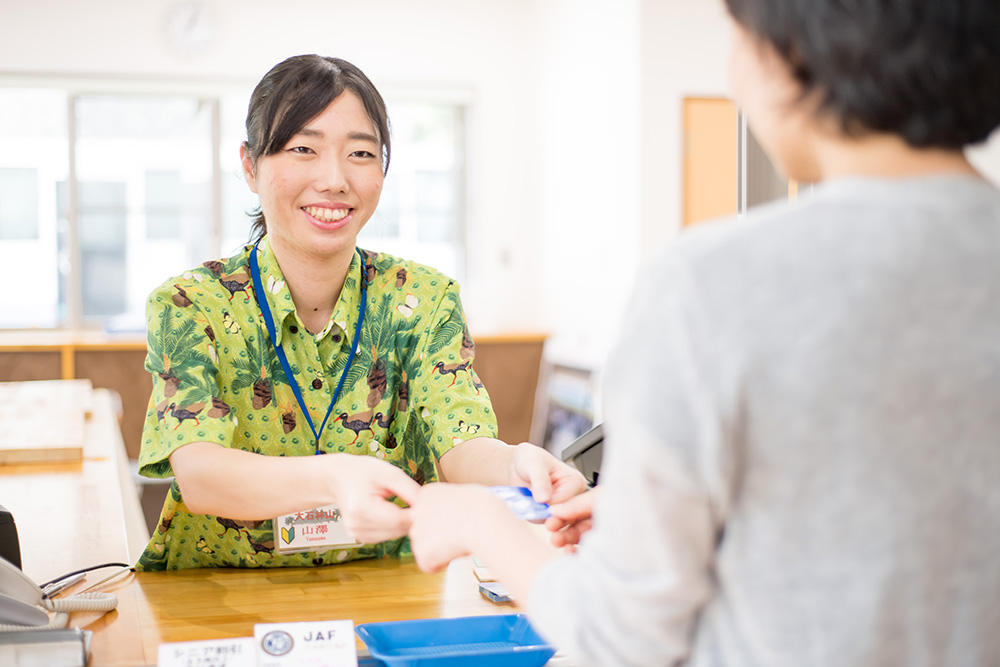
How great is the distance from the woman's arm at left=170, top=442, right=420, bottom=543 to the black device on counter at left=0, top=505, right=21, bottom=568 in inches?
10.3

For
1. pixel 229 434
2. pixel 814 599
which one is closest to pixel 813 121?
pixel 814 599

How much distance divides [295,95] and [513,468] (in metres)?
0.69

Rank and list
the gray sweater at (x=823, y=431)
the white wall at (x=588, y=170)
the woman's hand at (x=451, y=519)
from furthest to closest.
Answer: the white wall at (x=588, y=170), the woman's hand at (x=451, y=519), the gray sweater at (x=823, y=431)

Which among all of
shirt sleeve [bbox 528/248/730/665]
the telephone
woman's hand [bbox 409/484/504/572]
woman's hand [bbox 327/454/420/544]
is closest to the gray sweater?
shirt sleeve [bbox 528/248/730/665]

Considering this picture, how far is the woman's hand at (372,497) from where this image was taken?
1.09m

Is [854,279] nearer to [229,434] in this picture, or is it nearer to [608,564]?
[608,564]

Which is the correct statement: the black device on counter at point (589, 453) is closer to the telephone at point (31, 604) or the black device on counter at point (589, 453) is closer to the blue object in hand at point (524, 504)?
the blue object in hand at point (524, 504)

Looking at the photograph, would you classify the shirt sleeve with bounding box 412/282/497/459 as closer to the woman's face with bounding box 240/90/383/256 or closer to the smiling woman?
the smiling woman

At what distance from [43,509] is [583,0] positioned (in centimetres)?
488

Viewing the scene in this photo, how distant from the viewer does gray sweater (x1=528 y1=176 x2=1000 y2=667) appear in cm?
61

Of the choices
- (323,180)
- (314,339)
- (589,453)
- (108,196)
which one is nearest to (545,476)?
(589,453)

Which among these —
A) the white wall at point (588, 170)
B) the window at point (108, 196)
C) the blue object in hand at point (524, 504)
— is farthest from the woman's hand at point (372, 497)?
the window at point (108, 196)

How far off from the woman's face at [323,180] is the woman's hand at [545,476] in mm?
498

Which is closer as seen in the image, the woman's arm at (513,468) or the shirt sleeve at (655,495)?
the shirt sleeve at (655,495)
